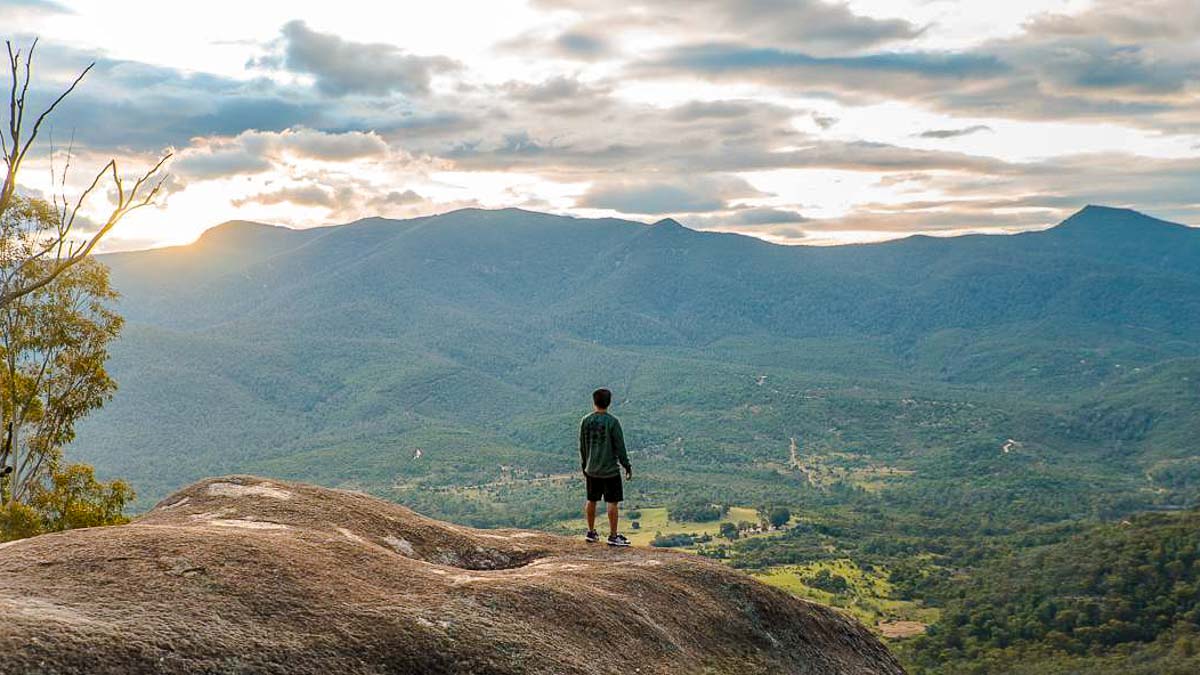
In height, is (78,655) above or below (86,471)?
above

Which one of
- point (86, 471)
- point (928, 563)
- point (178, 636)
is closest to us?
point (178, 636)

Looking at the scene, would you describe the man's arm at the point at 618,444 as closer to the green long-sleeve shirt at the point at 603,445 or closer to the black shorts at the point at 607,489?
the green long-sleeve shirt at the point at 603,445

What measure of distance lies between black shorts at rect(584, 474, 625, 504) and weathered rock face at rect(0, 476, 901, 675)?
147 centimetres

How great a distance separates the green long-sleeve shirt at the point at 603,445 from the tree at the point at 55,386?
2696 cm

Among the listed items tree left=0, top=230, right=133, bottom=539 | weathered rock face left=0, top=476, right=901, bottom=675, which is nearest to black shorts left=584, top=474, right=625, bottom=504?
weathered rock face left=0, top=476, right=901, bottom=675

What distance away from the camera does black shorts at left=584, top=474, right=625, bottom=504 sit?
22.9m

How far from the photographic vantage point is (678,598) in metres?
20.2

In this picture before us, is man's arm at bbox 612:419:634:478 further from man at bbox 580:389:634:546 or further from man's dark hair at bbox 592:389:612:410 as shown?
man's dark hair at bbox 592:389:612:410

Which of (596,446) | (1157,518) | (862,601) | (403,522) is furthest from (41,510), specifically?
(1157,518)

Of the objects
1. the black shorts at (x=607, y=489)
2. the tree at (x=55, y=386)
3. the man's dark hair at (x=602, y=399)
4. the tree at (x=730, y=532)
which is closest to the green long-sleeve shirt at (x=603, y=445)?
the black shorts at (x=607, y=489)

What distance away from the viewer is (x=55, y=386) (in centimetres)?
4278

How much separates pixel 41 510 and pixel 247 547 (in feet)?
96.3

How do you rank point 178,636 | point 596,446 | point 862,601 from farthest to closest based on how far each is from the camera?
point 862,601 < point 596,446 < point 178,636

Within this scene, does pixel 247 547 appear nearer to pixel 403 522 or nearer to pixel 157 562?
pixel 157 562
